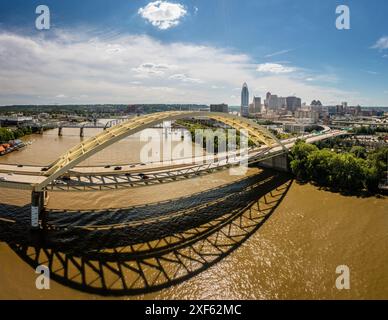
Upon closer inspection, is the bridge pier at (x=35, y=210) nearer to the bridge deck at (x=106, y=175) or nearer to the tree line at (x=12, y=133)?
the bridge deck at (x=106, y=175)

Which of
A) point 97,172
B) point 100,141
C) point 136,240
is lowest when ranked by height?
point 136,240

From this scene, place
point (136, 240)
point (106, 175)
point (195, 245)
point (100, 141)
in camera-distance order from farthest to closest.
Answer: point (100, 141) < point (106, 175) < point (136, 240) < point (195, 245)

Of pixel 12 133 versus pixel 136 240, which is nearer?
pixel 136 240

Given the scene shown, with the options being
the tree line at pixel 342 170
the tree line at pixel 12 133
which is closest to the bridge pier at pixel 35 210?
the tree line at pixel 342 170

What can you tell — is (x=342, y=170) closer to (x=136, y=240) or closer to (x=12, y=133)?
(x=136, y=240)

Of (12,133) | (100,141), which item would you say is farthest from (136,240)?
(12,133)

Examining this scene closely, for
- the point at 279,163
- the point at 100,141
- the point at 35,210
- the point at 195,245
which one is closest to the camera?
the point at 195,245

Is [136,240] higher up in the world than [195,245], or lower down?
higher up
